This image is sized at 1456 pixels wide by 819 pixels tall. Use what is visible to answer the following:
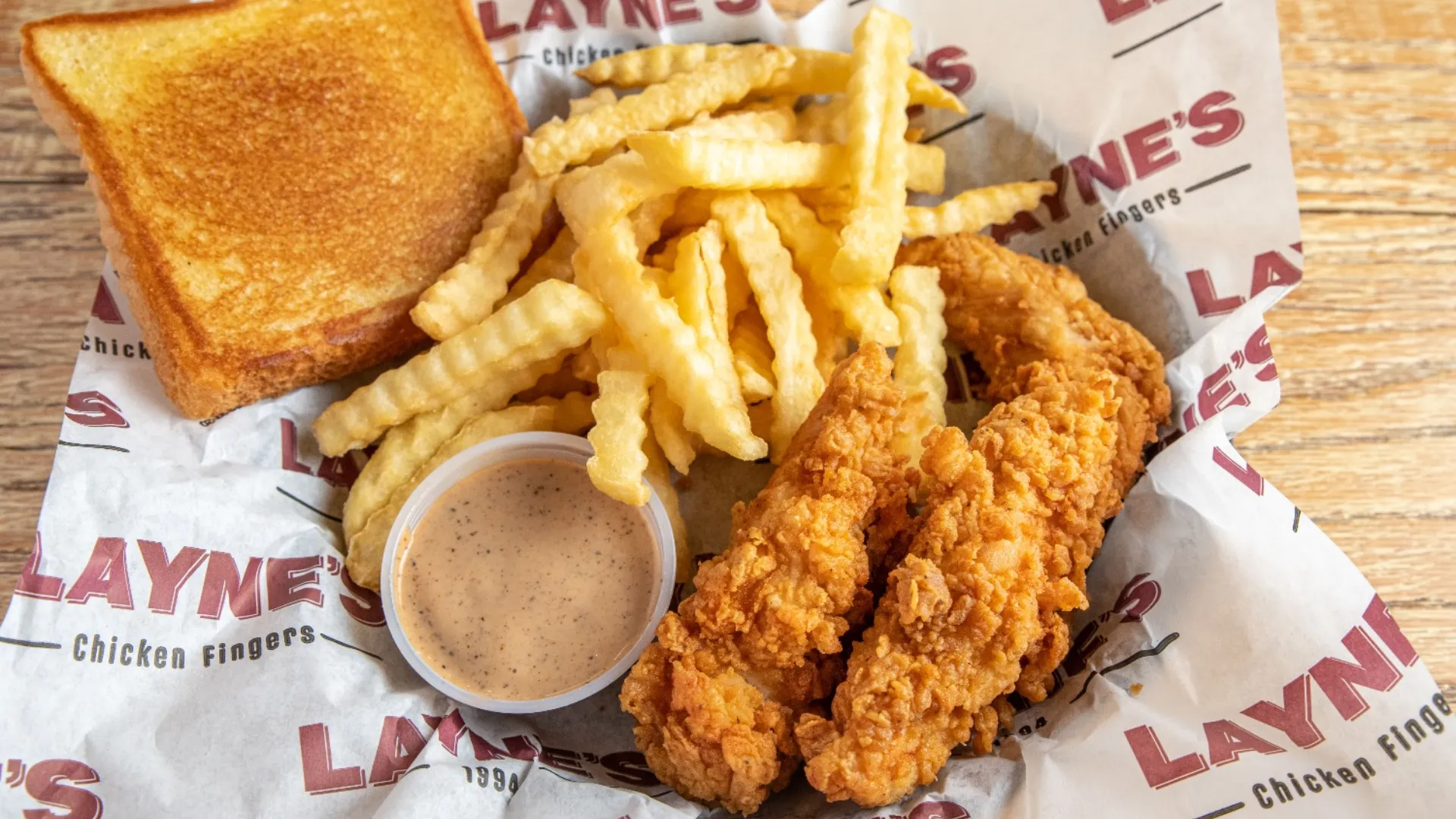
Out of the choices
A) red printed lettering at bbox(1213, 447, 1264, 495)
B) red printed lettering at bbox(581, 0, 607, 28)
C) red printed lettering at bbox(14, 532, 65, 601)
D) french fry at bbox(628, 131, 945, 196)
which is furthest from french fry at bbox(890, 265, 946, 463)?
red printed lettering at bbox(14, 532, 65, 601)

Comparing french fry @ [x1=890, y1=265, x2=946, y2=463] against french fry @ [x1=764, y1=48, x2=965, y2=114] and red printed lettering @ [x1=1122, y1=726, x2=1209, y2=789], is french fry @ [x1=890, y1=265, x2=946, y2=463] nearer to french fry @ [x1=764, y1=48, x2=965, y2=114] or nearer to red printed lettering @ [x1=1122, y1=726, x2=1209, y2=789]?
french fry @ [x1=764, y1=48, x2=965, y2=114]

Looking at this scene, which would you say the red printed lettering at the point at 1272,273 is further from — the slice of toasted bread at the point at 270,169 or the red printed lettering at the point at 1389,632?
the slice of toasted bread at the point at 270,169

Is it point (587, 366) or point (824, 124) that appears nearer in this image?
point (587, 366)

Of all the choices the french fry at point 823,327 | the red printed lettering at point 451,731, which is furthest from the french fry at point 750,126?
the red printed lettering at point 451,731

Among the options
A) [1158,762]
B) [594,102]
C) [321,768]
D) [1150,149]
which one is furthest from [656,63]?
[1158,762]

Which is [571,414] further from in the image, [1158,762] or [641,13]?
[1158,762]
